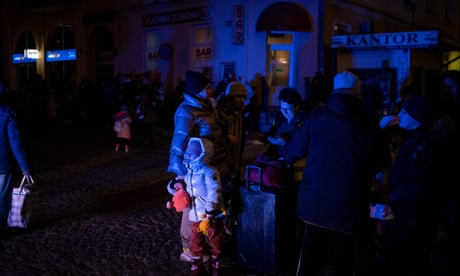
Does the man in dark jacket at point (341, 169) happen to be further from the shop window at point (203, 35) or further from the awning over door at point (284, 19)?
the shop window at point (203, 35)

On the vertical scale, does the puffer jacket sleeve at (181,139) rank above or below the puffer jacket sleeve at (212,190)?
above

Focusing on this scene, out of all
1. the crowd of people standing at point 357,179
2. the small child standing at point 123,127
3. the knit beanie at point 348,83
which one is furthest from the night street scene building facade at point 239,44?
the knit beanie at point 348,83

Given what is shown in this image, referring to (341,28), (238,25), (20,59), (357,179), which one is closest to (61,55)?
(20,59)

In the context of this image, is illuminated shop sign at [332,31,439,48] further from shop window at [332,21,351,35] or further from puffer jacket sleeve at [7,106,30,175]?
puffer jacket sleeve at [7,106,30,175]

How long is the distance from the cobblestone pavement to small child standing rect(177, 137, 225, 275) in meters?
0.36

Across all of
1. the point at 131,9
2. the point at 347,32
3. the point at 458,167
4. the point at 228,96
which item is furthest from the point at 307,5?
the point at 458,167

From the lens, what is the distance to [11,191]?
5.62 metres

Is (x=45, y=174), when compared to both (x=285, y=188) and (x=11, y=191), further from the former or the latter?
(x=285, y=188)

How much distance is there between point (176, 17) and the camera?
63.9 ft

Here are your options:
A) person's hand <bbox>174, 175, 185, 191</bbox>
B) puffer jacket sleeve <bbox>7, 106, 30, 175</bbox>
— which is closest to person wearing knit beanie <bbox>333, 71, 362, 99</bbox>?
person's hand <bbox>174, 175, 185, 191</bbox>

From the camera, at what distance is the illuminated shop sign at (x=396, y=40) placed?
546 inches

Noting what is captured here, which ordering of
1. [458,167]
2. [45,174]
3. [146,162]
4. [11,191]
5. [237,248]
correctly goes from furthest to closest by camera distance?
[146,162], [45,174], [11,191], [237,248], [458,167]

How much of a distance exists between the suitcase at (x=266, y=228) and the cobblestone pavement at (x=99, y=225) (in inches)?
12.6

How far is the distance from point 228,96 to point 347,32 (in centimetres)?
1423
